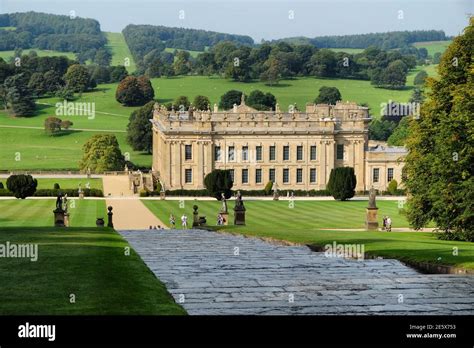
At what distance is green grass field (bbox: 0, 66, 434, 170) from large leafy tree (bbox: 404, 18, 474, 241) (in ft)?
236

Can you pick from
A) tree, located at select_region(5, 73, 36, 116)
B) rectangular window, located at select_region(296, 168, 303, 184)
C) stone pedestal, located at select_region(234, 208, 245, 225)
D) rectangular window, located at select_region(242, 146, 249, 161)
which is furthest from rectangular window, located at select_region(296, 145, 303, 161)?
tree, located at select_region(5, 73, 36, 116)

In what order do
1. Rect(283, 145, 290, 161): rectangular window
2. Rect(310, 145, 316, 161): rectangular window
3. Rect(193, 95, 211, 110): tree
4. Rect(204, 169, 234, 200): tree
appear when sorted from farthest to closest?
Rect(193, 95, 211, 110): tree → Rect(310, 145, 316, 161): rectangular window → Rect(283, 145, 290, 161): rectangular window → Rect(204, 169, 234, 200): tree

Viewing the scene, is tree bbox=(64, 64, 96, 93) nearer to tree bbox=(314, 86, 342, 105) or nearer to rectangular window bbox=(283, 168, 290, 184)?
tree bbox=(314, 86, 342, 105)

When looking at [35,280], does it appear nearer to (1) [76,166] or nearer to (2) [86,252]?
(2) [86,252]

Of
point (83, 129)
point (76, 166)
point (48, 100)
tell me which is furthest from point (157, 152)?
point (48, 100)

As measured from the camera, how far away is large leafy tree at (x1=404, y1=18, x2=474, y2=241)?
34.5 meters

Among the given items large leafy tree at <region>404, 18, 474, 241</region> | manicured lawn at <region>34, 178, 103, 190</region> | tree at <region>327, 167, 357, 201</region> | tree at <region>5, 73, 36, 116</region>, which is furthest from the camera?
tree at <region>5, 73, 36, 116</region>

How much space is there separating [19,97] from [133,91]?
53.6 ft

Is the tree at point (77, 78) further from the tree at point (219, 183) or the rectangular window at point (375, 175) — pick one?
the tree at point (219, 183)

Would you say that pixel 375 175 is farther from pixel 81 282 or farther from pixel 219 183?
pixel 81 282

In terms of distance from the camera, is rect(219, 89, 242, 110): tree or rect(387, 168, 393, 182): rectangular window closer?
rect(387, 168, 393, 182): rectangular window

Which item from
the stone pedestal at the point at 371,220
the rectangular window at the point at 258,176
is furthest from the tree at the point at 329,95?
the stone pedestal at the point at 371,220

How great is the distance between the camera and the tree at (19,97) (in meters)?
137
